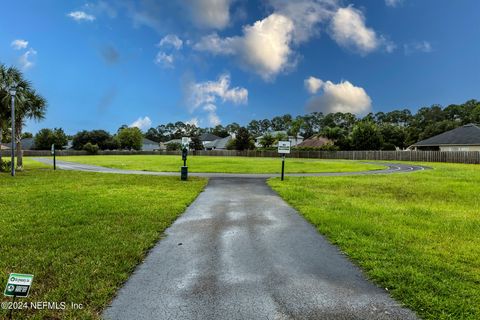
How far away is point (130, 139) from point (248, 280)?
111 metres

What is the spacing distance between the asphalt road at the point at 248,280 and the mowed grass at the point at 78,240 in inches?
13.4

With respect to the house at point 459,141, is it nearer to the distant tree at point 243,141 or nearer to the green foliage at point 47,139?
the distant tree at point 243,141

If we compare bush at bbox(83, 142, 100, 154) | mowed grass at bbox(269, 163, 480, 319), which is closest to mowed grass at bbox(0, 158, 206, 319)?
mowed grass at bbox(269, 163, 480, 319)

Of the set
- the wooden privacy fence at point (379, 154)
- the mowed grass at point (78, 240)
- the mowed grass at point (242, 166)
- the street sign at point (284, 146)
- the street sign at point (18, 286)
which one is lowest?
the mowed grass at point (78, 240)

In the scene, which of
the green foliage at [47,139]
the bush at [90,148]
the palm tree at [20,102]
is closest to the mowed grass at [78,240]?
the palm tree at [20,102]

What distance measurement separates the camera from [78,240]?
20.7 ft

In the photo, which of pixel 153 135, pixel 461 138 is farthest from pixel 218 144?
pixel 461 138

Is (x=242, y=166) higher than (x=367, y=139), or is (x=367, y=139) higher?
(x=367, y=139)

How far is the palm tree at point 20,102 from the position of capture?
22875mm

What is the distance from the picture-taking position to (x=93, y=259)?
208 inches

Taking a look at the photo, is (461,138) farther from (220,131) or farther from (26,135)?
(26,135)

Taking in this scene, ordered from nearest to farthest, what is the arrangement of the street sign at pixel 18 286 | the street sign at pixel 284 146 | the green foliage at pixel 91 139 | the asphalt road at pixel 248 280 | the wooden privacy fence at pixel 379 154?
the street sign at pixel 18 286
the asphalt road at pixel 248 280
the street sign at pixel 284 146
the wooden privacy fence at pixel 379 154
the green foliage at pixel 91 139

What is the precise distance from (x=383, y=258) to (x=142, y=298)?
151 inches

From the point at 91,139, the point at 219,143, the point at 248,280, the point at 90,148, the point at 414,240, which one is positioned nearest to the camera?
the point at 248,280
